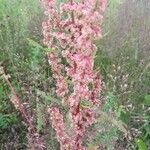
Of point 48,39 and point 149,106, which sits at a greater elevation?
point 48,39

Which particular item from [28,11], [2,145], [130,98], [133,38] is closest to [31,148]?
[2,145]

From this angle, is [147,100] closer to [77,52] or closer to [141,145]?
[141,145]

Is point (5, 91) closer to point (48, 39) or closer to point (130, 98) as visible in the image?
point (130, 98)

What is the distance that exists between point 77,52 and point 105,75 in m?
1.30

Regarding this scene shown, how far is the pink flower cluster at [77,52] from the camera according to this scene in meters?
1.74

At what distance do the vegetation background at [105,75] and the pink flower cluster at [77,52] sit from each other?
0.80ft

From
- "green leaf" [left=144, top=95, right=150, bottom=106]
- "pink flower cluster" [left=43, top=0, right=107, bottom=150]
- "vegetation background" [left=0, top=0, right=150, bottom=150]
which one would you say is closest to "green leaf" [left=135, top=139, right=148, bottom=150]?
"vegetation background" [left=0, top=0, right=150, bottom=150]

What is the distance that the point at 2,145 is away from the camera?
2680 mm

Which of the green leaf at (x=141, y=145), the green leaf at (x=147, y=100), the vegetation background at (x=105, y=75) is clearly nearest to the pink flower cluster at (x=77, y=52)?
the vegetation background at (x=105, y=75)

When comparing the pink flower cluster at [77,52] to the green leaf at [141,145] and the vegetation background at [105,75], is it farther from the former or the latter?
the green leaf at [141,145]

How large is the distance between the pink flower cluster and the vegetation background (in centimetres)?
24

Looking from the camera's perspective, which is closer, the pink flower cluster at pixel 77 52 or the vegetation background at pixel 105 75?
the pink flower cluster at pixel 77 52

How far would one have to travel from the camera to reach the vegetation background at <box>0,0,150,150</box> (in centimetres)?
251

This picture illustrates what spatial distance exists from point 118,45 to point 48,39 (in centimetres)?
127
